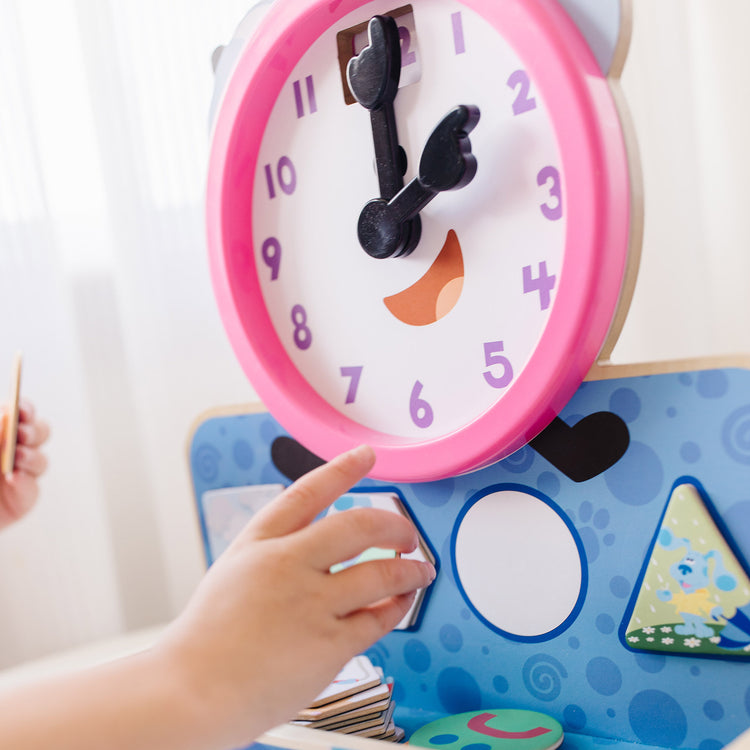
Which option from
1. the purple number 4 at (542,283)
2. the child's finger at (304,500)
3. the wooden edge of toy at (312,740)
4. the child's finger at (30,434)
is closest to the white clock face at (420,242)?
the purple number 4 at (542,283)

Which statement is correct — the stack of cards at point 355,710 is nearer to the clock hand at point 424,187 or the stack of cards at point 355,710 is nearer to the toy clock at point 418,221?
the toy clock at point 418,221

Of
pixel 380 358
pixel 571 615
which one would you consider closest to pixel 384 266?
pixel 380 358

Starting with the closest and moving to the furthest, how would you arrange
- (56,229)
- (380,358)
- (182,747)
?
(182,747)
(380,358)
(56,229)

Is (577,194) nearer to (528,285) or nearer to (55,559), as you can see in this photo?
(528,285)

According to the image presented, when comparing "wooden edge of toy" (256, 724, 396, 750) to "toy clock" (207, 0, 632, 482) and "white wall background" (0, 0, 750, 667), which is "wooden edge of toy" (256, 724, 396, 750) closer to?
"toy clock" (207, 0, 632, 482)

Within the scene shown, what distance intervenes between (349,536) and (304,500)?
0.04 m

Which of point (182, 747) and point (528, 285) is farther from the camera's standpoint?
point (528, 285)

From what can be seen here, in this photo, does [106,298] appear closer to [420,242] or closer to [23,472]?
[23,472]

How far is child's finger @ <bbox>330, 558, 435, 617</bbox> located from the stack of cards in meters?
0.12

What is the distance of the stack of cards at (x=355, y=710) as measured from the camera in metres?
0.59

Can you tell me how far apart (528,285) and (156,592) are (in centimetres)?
85

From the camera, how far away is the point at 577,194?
1.69ft

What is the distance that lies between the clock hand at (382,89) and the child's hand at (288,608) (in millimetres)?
206

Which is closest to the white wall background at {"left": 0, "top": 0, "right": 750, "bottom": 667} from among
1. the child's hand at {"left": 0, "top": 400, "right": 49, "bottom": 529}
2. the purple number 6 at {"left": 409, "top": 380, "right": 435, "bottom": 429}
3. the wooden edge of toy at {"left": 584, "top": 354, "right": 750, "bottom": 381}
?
the child's hand at {"left": 0, "top": 400, "right": 49, "bottom": 529}
